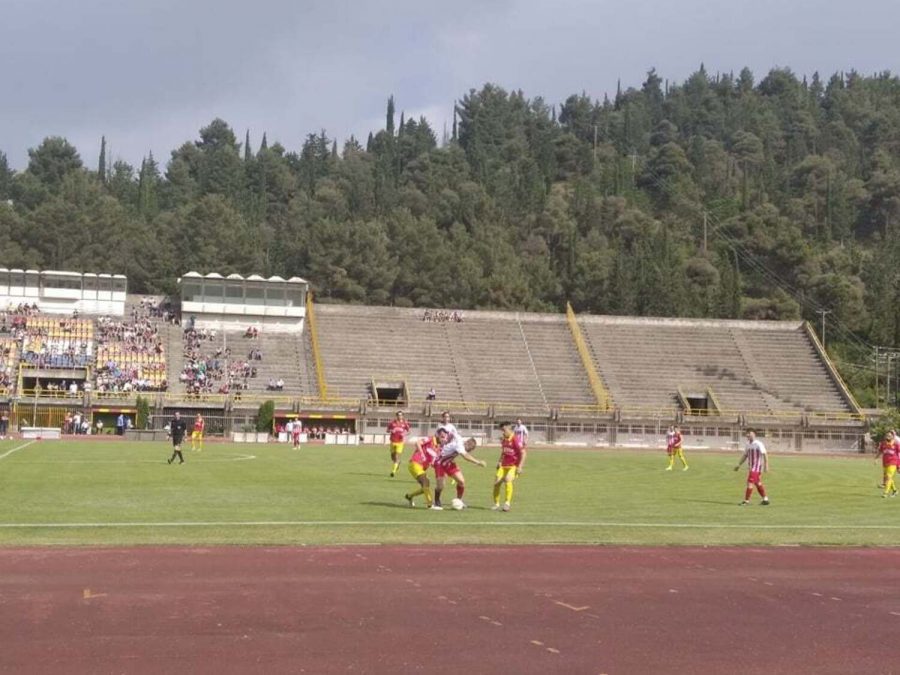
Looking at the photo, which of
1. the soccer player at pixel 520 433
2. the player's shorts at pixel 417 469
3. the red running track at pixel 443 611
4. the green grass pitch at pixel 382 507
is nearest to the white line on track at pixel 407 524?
the green grass pitch at pixel 382 507

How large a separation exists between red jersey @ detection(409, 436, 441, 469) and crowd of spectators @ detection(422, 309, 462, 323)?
6821 centimetres

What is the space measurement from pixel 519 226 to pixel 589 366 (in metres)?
60.2

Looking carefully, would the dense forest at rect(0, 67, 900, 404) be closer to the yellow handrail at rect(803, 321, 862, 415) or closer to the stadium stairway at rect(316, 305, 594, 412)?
the yellow handrail at rect(803, 321, 862, 415)

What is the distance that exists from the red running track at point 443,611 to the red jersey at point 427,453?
21.5 feet

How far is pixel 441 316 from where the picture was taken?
9456cm

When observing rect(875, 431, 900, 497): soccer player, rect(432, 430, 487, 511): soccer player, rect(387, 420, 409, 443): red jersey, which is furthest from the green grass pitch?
rect(387, 420, 409, 443): red jersey

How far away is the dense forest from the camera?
115625 mm

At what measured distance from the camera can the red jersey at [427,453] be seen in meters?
25.4

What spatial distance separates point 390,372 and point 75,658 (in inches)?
2945

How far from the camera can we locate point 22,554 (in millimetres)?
17359

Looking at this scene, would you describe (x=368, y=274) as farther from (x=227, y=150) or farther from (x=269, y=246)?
(x=227, y=150)

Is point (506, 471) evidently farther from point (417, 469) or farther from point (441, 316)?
point (441, 316)

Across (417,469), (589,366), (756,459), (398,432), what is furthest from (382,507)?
(589,366)

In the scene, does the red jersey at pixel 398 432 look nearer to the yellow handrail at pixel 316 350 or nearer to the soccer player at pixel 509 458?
the soccer player at pixel 509 458
